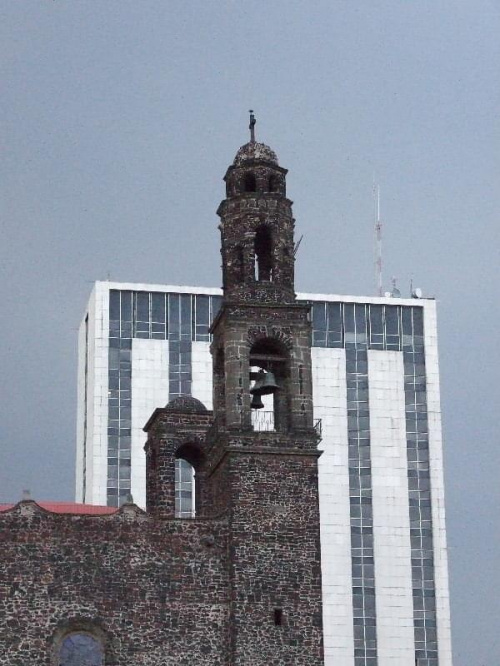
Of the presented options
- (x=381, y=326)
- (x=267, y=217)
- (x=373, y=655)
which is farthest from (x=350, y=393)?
(x=267, y=217)

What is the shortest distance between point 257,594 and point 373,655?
56.1 metres

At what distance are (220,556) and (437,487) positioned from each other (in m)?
59.6

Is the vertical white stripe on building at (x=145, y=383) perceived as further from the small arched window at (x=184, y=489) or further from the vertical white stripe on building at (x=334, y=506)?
the vertical white stripe on building at (x=334, y=506)

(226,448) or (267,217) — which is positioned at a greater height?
(267,217)

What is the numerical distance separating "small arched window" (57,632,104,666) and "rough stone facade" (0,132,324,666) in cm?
11

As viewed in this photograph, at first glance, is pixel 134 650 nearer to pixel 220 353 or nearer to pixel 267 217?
pixel 220 353

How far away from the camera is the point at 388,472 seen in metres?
100

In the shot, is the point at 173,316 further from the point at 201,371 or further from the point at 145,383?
the point at 145,383

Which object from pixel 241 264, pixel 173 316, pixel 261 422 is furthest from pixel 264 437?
pixel 173 316

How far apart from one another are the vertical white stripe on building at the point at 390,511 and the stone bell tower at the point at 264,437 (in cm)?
5317

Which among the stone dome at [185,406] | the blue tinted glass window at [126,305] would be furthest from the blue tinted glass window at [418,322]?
the stone dome at [185,406]

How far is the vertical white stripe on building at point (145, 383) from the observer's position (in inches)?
3829

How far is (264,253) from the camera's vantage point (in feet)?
152

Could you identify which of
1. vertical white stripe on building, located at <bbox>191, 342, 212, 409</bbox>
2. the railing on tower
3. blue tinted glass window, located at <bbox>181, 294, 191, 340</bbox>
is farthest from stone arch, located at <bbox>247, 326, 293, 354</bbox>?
blue tinted glass window, located at <bbox>181, 294, 191, 340</bbox>
